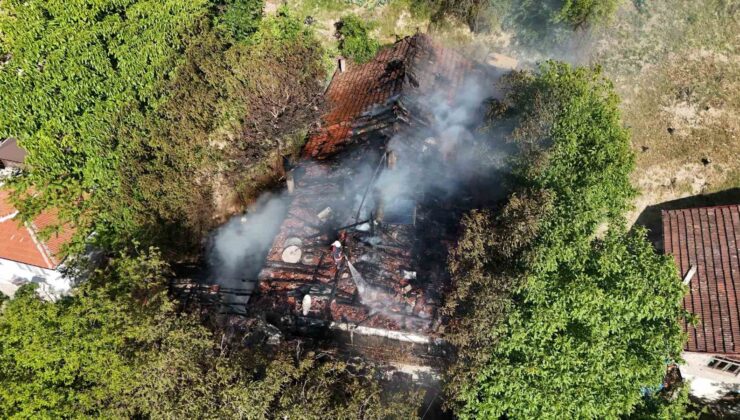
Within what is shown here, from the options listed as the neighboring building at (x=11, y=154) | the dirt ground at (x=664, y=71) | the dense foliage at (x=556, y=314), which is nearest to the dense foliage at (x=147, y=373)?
the dense foliage at (x=556, y=314)

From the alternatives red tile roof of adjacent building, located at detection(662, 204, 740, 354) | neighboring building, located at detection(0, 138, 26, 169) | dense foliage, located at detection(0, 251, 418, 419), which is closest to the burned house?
dense foliage, located at detection(0, 251, 418, 419)

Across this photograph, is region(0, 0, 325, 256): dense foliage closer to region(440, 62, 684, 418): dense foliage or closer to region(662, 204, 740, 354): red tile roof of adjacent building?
region(440, 62, 684, 418): dense foliage

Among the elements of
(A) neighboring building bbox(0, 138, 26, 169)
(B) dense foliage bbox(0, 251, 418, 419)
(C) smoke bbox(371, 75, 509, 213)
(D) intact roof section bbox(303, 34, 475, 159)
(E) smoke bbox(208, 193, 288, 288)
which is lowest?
(B) dense foliage bbox(0, 251, 418, 419)

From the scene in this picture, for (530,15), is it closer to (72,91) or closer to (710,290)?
(710,290)

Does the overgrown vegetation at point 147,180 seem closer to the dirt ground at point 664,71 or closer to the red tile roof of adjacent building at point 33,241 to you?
the red tile roof of adjacent building at point 33,241

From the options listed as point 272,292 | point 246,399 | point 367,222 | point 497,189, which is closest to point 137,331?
point 246,399

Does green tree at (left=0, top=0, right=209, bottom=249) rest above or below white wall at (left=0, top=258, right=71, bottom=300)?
above

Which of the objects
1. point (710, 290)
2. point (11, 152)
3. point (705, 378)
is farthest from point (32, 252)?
point (705, 378)
